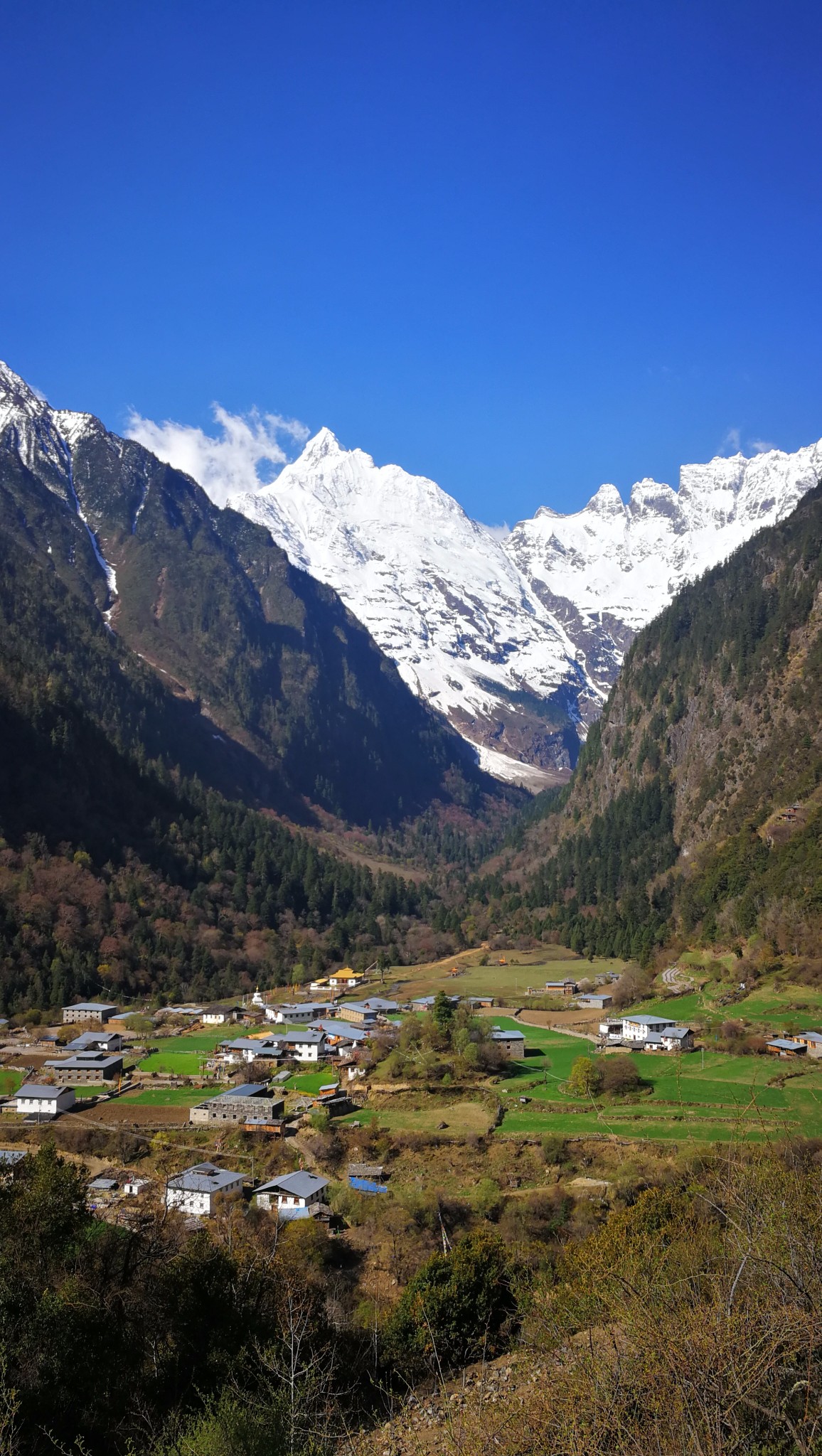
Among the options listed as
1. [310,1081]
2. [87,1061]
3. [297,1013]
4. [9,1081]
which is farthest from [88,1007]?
[310,1081]

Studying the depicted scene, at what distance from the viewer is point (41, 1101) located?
50688mm

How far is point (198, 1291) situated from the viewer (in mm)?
23750

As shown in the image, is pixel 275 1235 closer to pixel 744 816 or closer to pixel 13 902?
pixel 13 902

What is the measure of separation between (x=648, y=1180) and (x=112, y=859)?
7974cm

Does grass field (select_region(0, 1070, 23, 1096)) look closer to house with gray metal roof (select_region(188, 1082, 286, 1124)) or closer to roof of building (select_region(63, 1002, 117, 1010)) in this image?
house with gray metal roof (select_region(188, 1082, 286, 1124))

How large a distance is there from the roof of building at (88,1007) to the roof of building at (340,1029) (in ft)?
57.1

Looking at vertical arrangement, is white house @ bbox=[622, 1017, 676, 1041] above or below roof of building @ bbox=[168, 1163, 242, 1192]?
above

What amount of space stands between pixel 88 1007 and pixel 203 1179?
3981cm

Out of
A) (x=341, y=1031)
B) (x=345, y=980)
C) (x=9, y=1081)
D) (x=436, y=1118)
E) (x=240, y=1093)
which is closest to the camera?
(x=436, y=1118)

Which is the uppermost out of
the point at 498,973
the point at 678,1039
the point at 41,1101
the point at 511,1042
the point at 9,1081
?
the point at 678,1039

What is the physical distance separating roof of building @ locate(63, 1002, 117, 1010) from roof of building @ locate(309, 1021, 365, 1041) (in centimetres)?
1739

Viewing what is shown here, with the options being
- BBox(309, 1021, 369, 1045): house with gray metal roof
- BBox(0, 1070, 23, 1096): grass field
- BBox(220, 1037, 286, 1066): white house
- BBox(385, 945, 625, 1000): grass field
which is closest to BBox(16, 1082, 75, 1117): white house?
BBox(0, 1070, 23, 1096): grass field

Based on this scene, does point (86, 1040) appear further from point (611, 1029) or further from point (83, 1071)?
point (611, 1029)

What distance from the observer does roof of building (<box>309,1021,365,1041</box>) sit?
65.2 m
